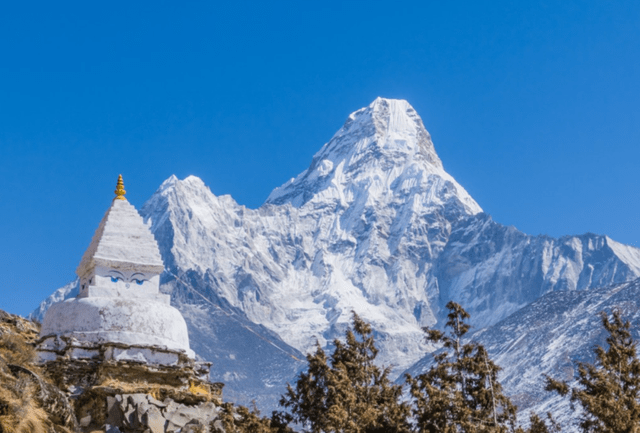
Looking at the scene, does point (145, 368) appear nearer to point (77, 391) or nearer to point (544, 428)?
point (77, 391)

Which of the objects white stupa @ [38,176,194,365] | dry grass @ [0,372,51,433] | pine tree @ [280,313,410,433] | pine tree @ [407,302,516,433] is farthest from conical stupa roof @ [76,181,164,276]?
dry grass @ [0,372,51,433]

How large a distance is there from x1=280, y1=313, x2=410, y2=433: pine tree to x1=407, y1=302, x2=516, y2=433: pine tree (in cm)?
150

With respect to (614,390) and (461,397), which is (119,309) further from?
(614,390)

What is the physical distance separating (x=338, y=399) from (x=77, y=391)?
33.5 ft

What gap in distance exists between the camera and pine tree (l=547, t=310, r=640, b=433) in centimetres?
3884

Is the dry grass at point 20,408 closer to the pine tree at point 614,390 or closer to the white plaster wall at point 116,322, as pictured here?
the white plaster wall at point 116,322

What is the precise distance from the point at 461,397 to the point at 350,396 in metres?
4.43

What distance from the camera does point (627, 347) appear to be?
145ft

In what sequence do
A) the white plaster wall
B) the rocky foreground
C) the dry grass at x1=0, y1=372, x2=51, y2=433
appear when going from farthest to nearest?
the white plaster wall < the rocky foreground < the dry grass at x1=0, y1=372, x2=51, y2=433

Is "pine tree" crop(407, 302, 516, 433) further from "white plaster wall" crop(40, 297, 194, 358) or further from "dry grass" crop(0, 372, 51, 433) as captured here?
"dry grass" crop(0, 372, 51, 433)

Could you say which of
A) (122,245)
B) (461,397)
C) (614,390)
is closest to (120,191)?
(122,245)

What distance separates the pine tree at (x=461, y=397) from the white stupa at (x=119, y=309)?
424 inches

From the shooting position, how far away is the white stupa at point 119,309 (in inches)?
1827

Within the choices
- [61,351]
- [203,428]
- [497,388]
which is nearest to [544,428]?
[497,388]
